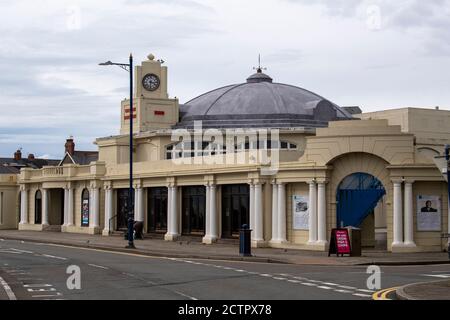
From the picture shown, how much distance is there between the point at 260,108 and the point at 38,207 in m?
20.8

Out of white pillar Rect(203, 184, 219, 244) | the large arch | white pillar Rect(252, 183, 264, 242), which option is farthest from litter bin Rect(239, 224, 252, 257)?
white pillar Rect(203, 184, 219, 244)

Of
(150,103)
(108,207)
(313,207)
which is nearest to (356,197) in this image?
(313,207)

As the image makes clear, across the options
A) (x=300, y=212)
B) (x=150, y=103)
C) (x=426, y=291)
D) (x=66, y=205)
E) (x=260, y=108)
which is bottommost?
(x=426, y=291)

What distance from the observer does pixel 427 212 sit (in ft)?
116

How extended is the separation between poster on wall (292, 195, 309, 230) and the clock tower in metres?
20.8

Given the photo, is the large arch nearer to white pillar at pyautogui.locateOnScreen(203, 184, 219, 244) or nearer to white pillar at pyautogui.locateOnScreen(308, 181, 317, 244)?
white pillar at pyautogui.locateOnScreen(308, 181, 317, 244)

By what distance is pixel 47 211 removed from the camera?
61375 millimetres

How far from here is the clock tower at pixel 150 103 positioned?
186 feet

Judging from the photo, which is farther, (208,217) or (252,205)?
(208,217)

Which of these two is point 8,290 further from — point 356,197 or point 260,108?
point 260,108

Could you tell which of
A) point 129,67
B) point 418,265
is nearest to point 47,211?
point 129,67

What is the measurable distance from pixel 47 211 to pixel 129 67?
2603 cm

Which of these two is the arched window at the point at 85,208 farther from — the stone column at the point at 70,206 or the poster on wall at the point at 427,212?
the poster on wall at the point at 427,212

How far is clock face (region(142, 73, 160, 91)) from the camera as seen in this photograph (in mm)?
58312
